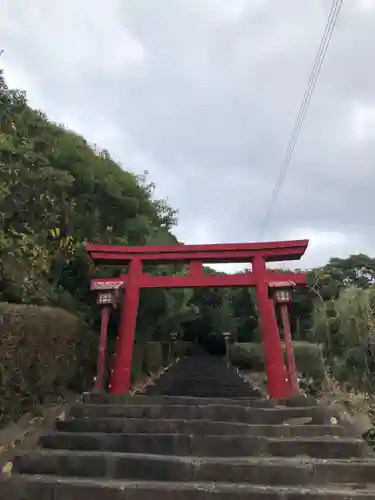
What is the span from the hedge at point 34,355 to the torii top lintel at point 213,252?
1.85m

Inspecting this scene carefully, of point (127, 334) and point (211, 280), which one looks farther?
point (211, 280)

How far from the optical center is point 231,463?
17.3 ft

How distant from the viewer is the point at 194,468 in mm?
5266

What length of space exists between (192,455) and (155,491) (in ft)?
3.76

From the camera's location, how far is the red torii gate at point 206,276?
9.27 m

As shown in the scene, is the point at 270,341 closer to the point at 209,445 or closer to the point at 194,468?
the point at 209,445

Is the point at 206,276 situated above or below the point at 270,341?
above

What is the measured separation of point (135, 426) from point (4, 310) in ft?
8.06

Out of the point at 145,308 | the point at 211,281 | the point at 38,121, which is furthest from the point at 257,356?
the point at 38,121

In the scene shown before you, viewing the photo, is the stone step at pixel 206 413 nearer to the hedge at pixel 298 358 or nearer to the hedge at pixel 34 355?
the hedge at pixel 34 355

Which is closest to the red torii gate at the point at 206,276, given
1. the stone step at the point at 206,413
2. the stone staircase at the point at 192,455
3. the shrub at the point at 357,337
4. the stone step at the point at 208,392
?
the stone staircase at the point at 192,455

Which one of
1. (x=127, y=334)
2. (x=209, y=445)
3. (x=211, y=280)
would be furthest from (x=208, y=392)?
(x=209, y=445)

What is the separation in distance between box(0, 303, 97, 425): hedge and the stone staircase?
58cm

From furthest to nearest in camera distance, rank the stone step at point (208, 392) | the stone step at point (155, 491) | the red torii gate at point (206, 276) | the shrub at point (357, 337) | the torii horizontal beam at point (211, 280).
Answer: the stone step at point (208, 392), the shrub at point (357, 337), the torii horizontal beam at point (211, 280), the red torii gate at point (206, 276), the stone step at point (155, 491)
